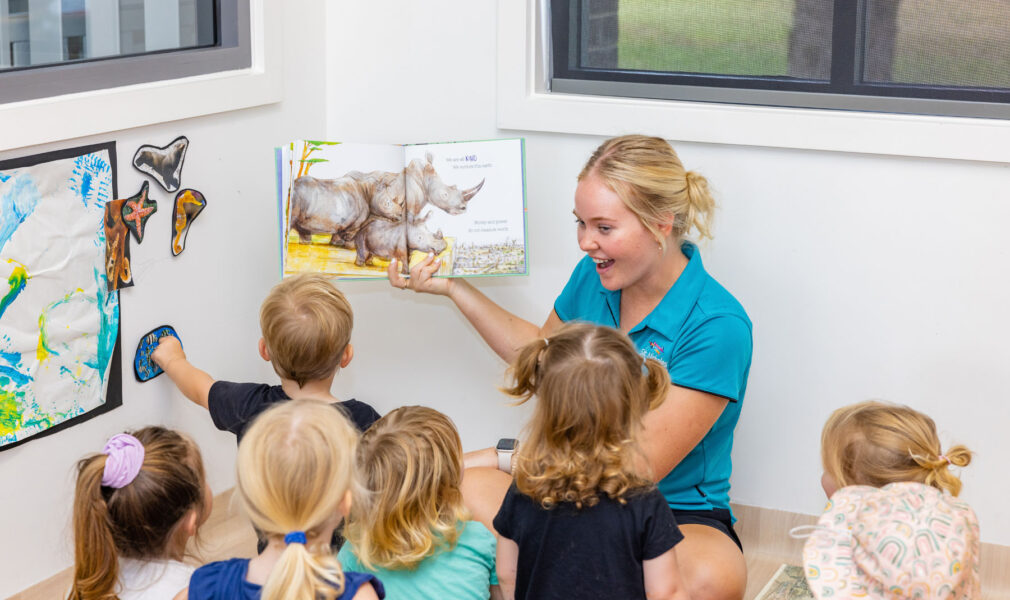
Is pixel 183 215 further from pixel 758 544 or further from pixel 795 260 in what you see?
pixel 758 544

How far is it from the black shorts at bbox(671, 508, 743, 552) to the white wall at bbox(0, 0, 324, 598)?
3.58 ft

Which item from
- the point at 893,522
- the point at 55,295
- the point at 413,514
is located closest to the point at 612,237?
the point at 413,514

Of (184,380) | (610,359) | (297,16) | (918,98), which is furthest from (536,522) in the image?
(297,16)

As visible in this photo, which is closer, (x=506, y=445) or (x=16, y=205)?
(x=16, y=205)

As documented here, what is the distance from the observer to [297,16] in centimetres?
255

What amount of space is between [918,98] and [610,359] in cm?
115

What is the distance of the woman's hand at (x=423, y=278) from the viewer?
7.46 feet

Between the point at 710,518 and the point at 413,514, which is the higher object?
the point at 413,514

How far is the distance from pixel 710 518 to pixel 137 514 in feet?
3.63

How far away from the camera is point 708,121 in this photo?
235cm

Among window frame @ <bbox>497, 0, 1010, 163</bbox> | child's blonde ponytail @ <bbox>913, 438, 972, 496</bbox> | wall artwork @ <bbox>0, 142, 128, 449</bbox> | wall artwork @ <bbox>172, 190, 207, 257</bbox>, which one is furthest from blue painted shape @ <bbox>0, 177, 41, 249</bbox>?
child's blonde ponytail @ <bbox>913, 438, 972, 496</bbox>

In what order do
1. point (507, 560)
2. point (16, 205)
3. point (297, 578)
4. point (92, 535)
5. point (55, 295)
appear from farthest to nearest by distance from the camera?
point (55, 295)
point (16, 205)
point (507, 560)
point (92, 535)
point (297, 578)

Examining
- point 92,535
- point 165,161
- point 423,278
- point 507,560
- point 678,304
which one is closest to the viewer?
point 92,535

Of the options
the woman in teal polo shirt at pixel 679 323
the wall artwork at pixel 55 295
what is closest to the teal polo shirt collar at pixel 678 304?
the woman in teal polo shirt at pixel 679 323
